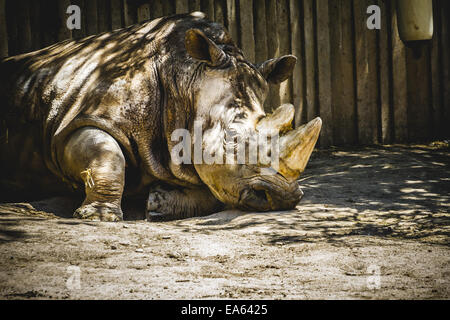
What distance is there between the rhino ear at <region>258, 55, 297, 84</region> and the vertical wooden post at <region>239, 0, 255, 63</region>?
85.2 inches

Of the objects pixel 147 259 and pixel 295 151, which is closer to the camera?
pixel 147 259

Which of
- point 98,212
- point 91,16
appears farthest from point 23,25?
point 98,212

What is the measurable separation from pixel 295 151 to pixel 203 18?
201 centimetres

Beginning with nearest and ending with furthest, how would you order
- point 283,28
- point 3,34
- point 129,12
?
1. point 3,34
2. point 129,12
3. point 283,28

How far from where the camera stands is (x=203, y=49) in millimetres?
4969

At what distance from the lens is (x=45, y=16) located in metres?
7.56

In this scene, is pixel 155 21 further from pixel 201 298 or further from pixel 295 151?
pixel 201 298

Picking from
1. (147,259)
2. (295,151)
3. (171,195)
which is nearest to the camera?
(147,259)

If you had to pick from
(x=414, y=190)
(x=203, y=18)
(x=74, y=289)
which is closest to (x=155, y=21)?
(x=203, y=18)

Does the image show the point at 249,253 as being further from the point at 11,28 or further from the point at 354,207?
the point at 11,28

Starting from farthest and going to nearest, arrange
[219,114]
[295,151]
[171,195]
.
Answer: [171,195], [219,114], [295,151]

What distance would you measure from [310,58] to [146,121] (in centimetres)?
350

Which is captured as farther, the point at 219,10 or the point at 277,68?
the point at 219,10

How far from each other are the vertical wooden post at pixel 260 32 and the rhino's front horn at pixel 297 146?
11.4 feet
